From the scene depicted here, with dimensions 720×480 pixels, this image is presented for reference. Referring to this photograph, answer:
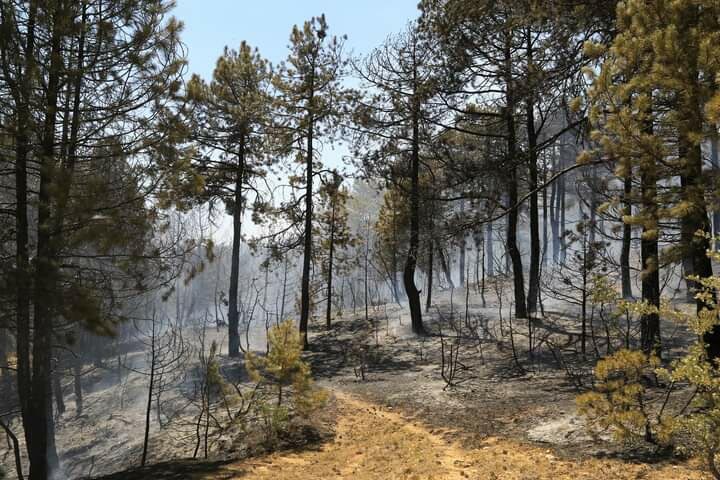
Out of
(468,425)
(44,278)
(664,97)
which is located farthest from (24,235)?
(664,97)

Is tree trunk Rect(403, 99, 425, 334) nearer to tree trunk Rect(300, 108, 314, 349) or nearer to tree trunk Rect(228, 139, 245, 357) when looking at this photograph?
tree trunk Rect(300, 108, 314, 349)

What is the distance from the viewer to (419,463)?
246 inches

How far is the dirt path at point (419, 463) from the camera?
521cm

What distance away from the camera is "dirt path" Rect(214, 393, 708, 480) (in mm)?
5211

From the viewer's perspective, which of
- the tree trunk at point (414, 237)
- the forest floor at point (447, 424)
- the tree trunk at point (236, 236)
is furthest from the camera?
the tree trunk at point (236, 236)

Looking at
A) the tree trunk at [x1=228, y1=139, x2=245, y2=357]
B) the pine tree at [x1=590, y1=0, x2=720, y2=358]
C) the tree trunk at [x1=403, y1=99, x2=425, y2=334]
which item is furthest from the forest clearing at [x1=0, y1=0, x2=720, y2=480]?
the tree trunk at [x1=228, y1=139, x2=245, y2=357]

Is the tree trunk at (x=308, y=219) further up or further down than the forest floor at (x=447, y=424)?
further up

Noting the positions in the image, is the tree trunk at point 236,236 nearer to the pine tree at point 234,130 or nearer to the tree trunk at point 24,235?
the pine tree at point 234,130

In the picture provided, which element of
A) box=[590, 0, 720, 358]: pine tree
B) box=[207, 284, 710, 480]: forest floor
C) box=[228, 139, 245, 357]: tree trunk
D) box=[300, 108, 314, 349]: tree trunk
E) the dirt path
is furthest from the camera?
box=[228, 139, 245, 357]: tree trunk

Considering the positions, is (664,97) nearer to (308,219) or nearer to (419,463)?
(419,463)

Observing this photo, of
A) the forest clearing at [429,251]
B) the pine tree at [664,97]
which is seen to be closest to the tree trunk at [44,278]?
the forest clearing at [429,251]

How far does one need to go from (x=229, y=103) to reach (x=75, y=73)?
1191cm

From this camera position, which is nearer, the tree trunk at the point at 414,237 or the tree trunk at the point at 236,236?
the tree trunk at the point at 414,237

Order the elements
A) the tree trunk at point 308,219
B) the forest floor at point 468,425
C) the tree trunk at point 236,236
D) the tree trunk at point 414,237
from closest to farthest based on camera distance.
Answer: the forest floor at point 468,425 < the tree trunk at point 414,237 < the tree trunk at point 308,219 < the tree trunk at point 236,236
